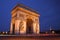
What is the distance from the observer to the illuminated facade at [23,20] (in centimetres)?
593

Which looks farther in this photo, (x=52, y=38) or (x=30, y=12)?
(x=30, y=12)

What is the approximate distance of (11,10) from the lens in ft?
21.9

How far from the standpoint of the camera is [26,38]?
1.99 m

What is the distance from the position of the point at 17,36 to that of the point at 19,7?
13.5ft

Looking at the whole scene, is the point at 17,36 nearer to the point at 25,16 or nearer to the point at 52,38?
the point at 52,38

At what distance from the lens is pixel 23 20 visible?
6020mm

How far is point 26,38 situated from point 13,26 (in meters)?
4.54

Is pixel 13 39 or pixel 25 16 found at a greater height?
pixel 25 16

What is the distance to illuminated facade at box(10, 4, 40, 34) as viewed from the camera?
593 centimetres

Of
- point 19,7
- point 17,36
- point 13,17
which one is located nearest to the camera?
point 17,36

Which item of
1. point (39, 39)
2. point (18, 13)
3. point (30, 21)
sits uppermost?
point (18, 13)

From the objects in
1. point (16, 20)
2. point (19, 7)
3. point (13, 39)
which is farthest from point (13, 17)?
point (13, 39)

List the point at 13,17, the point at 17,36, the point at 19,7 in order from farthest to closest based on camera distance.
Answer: the point at 13,17 < the point at 19,7 < the point at 17,36

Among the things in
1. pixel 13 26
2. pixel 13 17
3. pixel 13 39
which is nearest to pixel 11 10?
pixel 13 17
